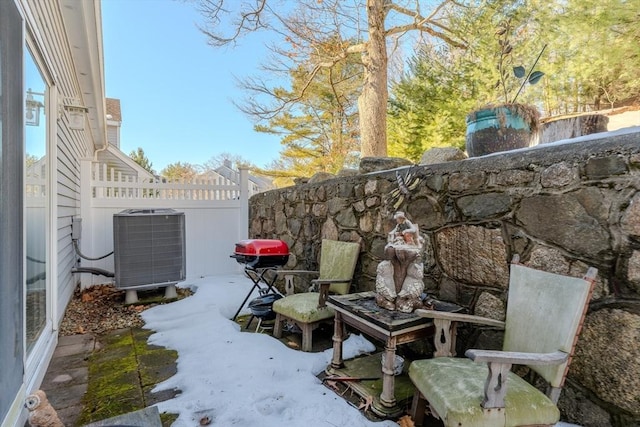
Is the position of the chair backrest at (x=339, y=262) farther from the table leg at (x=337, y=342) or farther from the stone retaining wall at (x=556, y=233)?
the table leg at (x=337, y=342)

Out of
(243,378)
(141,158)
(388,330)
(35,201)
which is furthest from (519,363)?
(141,158)

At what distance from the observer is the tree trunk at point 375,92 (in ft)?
Result: 18.3

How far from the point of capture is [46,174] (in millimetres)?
2531

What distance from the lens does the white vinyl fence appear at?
4340 millimetres

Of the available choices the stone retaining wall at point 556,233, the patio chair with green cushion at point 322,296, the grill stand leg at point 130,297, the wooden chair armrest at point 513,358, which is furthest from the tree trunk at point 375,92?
the wooden chair armrest at point 513,358

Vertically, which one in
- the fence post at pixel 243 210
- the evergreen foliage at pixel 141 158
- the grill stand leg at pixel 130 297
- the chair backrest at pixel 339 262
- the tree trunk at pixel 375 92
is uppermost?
the evergreen foliage at pixel 141 158

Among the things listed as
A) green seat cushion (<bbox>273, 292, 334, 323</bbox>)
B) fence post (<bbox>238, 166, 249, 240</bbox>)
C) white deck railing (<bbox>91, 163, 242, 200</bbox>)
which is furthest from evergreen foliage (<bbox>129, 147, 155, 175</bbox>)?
green seat cushion (<bbox>273, 292, 334, 323</bbox>)

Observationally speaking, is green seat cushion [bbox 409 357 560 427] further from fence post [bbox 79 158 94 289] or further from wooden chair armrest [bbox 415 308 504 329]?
fence post [bbox 79 158 94 289]

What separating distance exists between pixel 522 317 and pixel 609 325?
303mm

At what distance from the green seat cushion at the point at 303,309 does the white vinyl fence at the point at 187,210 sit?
2686mm

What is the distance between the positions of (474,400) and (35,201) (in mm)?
2687

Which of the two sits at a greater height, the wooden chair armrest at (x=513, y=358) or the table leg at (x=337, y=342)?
the wooden chair armrest at (x=513, y=358)

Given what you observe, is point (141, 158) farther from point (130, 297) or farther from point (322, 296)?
point (322, 296)

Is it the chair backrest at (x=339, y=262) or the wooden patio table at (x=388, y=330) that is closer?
the wooden patio table at (x=388, y=330)
